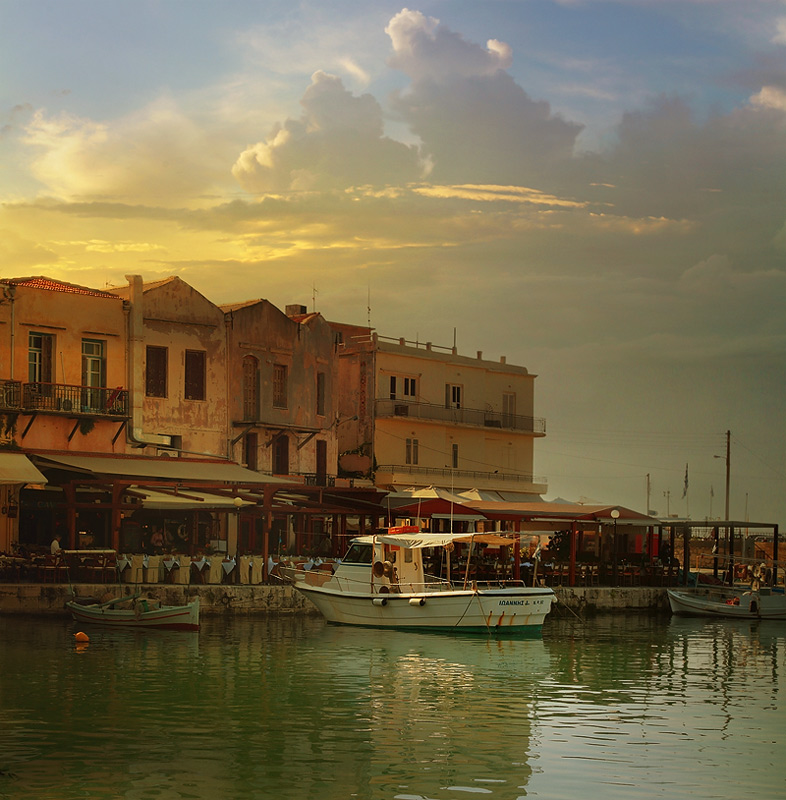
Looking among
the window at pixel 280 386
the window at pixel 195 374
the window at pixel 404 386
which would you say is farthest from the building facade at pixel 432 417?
the window at pixel 195 374

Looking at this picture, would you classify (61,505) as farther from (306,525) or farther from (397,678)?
(397,678)

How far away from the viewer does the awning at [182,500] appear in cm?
3747

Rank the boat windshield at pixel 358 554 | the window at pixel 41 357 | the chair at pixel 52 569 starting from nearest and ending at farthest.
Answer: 1. the chair at pixel 52 569
2. the boat windshield at pixel 358 554
3. the window at pixel 41 357

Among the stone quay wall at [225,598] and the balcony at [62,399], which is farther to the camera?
the balcony at [62,399]

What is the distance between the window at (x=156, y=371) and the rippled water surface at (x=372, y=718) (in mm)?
13478

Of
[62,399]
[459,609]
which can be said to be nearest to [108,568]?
[62,399]

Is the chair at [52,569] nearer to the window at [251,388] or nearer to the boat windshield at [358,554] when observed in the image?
the boat windshield at [358,554]

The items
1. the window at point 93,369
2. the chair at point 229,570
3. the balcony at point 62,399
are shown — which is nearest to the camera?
the chair at point 229,570

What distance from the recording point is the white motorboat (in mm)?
34688

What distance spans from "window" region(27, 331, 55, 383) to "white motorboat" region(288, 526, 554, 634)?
10.6 meters

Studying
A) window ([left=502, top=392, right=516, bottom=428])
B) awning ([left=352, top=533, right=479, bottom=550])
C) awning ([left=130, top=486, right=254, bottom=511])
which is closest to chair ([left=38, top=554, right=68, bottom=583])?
awning ([left=130, top=486, right=254, bottom=511])

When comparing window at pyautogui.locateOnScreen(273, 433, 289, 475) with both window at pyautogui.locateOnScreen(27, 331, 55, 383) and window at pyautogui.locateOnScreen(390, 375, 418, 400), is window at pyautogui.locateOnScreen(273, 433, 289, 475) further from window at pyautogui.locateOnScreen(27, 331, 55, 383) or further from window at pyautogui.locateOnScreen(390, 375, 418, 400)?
window at pyautogui.locateOnScreen(27, 331, 55, 383)

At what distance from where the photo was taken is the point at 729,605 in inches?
1827

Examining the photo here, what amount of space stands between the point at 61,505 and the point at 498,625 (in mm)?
13783
